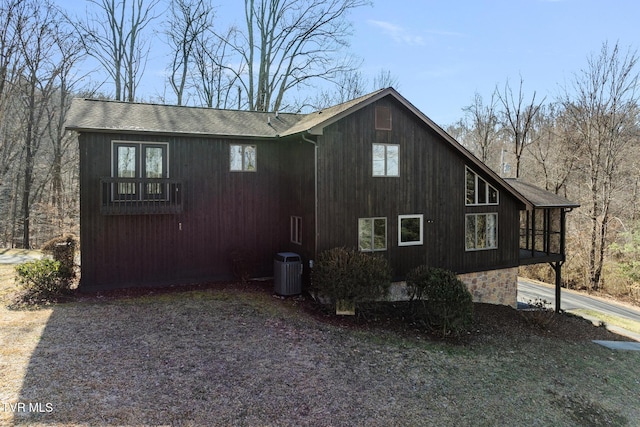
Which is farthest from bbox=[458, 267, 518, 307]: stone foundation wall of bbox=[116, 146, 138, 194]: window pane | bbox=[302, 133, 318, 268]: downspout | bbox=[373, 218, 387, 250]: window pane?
bbox=[116, 146, 138, 194]: window pane

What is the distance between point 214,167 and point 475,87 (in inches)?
1064

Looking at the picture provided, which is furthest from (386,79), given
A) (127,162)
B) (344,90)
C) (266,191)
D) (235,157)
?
(127,162)

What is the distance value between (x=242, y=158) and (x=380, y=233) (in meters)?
4.83

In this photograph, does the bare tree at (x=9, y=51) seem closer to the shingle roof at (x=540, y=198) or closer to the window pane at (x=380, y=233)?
the window pane at (x=380, y=233)

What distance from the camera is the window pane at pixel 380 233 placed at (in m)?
11.7

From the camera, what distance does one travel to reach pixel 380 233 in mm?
11758

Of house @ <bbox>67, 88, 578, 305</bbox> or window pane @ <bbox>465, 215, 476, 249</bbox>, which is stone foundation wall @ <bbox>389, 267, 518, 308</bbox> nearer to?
house @ <bbox>67, 88, 578, 305</bbox>

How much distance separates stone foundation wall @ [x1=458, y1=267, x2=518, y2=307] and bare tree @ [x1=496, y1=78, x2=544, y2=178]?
14.6m

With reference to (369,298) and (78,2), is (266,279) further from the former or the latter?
(78,2)

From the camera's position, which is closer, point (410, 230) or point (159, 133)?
point (159, 133)

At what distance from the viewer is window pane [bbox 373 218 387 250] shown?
11672 mm

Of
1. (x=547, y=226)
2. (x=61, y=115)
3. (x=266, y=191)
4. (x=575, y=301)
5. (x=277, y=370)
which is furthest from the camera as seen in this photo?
(x=61, y=115)

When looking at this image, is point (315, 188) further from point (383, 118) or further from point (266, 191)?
point (383, 118)

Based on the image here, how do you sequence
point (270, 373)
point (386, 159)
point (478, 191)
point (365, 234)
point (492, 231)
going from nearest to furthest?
point (270, 373), point (365, 234), point (386, 159), point (478, 191), point (492, 231)
